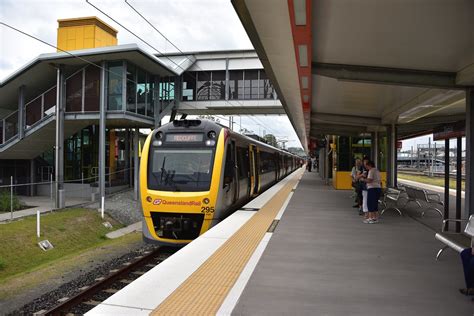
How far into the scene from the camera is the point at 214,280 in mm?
4293

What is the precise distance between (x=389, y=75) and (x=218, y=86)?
20.8 metres

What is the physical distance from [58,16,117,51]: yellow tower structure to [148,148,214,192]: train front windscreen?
16736mm

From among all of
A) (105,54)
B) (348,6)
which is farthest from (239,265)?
(105,54)

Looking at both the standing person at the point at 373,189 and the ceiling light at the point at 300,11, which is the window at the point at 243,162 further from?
the ceiling light at the point at 300,11

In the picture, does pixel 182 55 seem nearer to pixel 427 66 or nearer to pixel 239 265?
pixel 427 66

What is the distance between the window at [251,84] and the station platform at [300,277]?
20920mm

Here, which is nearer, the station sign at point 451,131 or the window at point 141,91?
the station sign at point 451,131

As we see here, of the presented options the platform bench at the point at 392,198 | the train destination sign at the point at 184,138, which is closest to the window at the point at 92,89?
the train destination sign at the point at 184,138

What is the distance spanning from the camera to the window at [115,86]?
799 inches

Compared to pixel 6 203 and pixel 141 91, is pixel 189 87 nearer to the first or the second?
pixel 141 91

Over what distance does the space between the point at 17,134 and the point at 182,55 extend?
12159 millimetres

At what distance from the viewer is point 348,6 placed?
17.4 ft

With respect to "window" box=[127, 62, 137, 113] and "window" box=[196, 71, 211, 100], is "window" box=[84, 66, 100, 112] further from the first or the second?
"window" box=[196, 71, 211, 100]

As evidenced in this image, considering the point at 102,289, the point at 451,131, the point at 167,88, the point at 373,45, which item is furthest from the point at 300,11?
the point at 167,88
